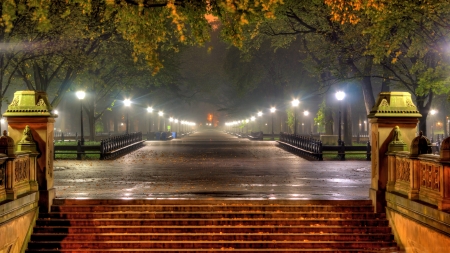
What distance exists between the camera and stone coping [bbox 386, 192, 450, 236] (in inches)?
354

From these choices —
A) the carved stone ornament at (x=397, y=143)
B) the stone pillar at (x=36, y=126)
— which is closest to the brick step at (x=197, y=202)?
the stone pillar at (x=36, y=126)

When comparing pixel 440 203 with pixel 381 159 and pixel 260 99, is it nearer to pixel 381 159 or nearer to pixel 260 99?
pixel 381 159

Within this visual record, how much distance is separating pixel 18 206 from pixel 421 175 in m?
8.14

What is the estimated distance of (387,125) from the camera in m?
12.5

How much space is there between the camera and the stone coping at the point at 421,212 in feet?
29.5

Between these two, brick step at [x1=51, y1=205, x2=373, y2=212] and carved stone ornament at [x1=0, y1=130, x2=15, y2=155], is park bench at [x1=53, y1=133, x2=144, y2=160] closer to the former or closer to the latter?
brick step at [x1=51, y1=205, x2=373, y2=212]

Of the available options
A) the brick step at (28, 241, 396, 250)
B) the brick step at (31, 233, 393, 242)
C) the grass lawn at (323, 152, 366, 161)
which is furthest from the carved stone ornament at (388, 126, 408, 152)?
the grass lawn at (323, 152, 366, 161)

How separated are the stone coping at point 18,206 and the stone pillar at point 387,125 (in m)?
7.81

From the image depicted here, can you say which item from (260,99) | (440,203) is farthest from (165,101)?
(440,203)

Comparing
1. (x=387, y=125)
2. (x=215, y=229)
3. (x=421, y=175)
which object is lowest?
(x=215, y=229)

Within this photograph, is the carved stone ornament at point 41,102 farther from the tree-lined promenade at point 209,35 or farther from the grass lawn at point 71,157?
the grass lawn at point 71,157

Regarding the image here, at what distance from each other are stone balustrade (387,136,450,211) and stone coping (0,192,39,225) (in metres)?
7.87

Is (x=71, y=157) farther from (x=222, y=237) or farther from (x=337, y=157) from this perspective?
(x=222, y=237)

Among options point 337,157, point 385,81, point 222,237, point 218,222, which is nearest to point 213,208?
point 218,222
